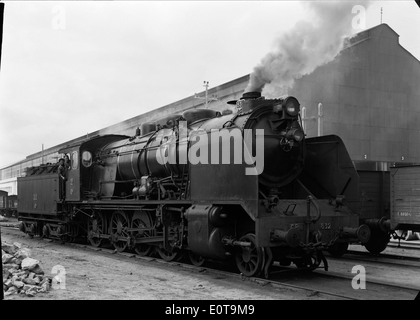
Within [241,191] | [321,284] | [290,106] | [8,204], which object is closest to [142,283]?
[241,191]

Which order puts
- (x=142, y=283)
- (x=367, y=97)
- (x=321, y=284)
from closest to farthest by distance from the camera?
(x=142, y=283), (x=321, y=284), (x=367, y=97)

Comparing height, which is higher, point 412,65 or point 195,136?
point 412,65

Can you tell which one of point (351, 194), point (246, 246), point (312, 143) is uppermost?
point (312, 143)

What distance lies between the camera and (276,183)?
363 inches

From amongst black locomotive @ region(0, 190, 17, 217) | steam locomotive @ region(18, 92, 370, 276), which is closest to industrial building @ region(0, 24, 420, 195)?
black locomotive @ region(0, 190, 17, 217)

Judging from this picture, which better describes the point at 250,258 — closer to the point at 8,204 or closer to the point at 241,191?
the point at 241,191

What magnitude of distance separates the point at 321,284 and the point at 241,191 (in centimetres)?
221

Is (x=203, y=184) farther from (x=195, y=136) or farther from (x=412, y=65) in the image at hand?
(x=412, y=65)

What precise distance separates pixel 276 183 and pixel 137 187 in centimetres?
426

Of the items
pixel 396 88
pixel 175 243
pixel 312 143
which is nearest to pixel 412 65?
pixel 396 88

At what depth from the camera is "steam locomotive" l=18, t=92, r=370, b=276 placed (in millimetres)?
8484

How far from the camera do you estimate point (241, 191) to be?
334 inches

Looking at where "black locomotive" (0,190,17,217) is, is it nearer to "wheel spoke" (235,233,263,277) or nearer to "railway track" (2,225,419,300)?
"railway track" (2,225,419,300)

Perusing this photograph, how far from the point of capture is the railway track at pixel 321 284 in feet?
24.5
